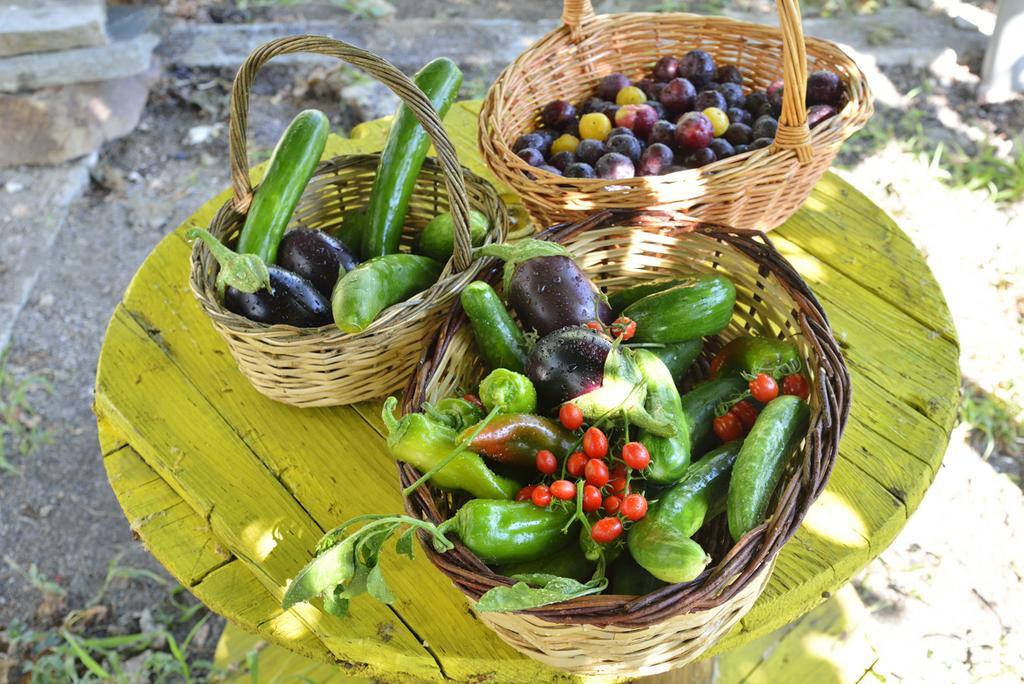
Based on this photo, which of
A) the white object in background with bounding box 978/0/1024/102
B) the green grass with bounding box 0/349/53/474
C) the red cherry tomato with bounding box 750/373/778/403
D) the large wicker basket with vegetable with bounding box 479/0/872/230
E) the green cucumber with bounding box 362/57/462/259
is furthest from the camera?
the white object in background with bounding box 978/0/1024/102

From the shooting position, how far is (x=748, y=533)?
40.7 inches

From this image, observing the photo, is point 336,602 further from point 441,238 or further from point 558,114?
point 558,114

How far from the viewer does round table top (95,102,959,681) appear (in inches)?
51.2

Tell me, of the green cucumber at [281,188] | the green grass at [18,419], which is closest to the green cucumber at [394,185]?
the green cucumber at [281,188]

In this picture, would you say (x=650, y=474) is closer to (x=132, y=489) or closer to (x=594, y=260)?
(x=594, y=260)

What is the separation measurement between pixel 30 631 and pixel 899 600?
2189 mm

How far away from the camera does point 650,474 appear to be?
3.84 ft

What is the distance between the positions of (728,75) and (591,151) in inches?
18.2

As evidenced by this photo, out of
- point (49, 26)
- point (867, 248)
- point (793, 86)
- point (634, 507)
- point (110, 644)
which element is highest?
point (793, 86)

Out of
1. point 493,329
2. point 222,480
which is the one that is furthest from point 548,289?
point 222,480

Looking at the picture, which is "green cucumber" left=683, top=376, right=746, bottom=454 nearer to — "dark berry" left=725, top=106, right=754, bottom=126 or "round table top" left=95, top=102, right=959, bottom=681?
"round table top" left=95, top=102, right=959, bottom=681

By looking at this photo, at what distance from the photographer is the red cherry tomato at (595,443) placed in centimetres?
117

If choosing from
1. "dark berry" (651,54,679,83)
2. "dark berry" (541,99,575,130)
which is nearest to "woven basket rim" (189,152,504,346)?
"dark berry" (541,99,575,130)

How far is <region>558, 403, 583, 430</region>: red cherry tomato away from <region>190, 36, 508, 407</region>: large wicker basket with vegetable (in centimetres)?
32
